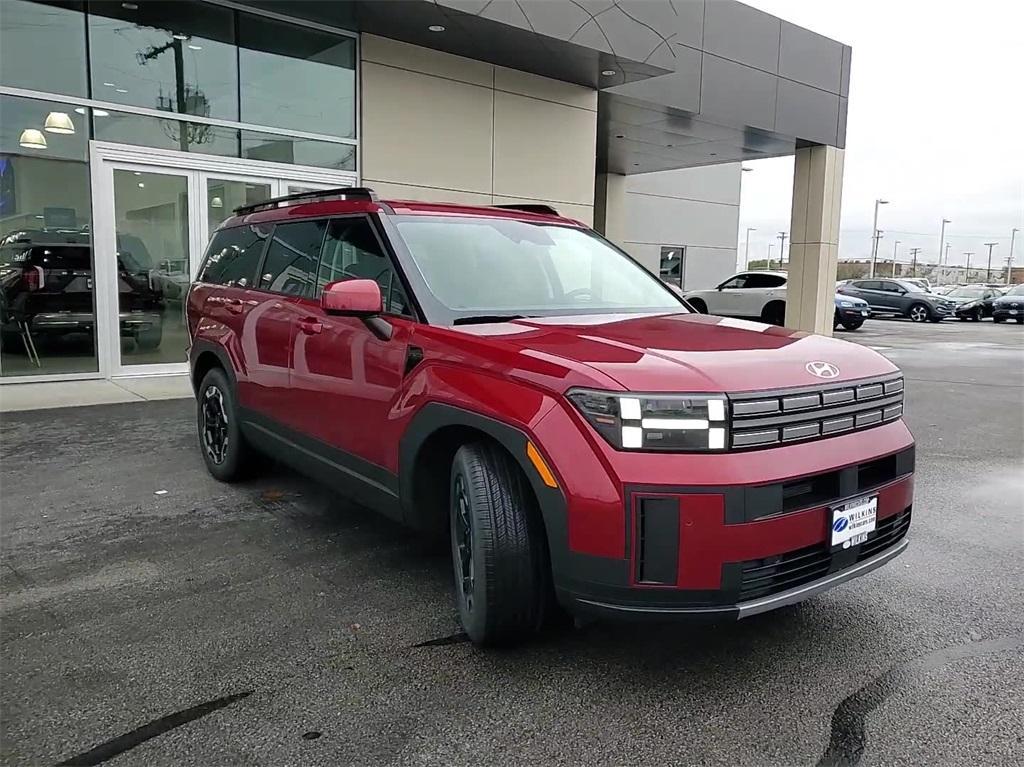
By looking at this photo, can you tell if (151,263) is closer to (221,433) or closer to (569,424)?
(221,433)

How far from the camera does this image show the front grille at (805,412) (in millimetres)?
2615

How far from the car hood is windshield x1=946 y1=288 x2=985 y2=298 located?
36966mm

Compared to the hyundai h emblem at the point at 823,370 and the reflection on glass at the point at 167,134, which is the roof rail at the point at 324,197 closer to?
the hyundai h emblem at the point at 823,370

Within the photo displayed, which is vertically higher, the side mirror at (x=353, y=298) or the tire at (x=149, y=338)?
the side mirror at (x=353, y=298)

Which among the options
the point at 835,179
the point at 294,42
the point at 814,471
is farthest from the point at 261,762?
the point at 835,179

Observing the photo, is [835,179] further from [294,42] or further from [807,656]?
[807,656]

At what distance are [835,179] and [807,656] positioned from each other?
16.5m

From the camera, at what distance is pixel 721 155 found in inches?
741

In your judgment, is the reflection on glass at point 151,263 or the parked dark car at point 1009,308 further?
the parked dark car at point 1009,308

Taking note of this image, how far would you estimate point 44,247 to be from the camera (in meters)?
9.16

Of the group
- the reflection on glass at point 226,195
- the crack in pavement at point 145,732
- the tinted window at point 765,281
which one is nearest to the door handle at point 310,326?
the crack in pavement at point 145,732

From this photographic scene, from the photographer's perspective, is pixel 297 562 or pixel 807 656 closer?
pixel 807 656

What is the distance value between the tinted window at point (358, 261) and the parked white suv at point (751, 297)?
15.9 metres

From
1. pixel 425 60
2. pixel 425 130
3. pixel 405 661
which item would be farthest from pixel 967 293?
pixel 405 661
